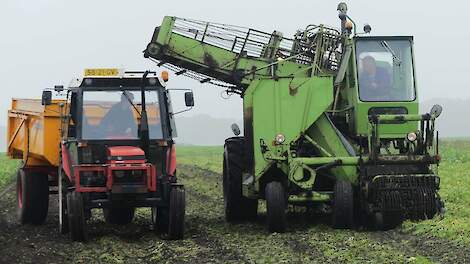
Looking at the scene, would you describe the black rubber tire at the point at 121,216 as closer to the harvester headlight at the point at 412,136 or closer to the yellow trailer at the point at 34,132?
the yellow trailer at the point at 34,132

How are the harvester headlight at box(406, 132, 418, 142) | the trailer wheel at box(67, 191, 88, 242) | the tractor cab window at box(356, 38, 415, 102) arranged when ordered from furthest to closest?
the tractor cab window at box(356, 38, 415, 102)
the harvester headlight at box(406, 132, 418, 142)
the trailer wheel at box(67, 191, 88, 242)

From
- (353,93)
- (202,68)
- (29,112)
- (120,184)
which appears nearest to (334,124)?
(353,93)

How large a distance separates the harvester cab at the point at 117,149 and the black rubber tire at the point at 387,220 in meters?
2.90

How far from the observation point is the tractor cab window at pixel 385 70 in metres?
13.7

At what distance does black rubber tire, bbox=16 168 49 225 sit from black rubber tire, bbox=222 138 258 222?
3.18 meters

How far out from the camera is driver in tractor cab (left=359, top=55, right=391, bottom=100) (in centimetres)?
1369

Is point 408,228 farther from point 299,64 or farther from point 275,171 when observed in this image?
point 299,64

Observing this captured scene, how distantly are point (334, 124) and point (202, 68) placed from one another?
2.79 m

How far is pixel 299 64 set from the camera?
50.2 feet

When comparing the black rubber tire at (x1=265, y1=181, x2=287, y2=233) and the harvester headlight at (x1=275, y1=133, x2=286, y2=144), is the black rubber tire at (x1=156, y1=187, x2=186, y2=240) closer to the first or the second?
the black rubber tire at (x1=265, y1=181, x2=287, y2=233)

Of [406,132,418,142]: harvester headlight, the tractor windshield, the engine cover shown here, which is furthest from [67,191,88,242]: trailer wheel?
[406,132,418,142]: harvester headlight

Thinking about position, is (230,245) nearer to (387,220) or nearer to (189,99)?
(189,99)

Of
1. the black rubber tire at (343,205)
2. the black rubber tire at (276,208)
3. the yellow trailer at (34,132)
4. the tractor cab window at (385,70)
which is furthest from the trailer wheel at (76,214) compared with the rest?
the tractor cab window at (385,70)

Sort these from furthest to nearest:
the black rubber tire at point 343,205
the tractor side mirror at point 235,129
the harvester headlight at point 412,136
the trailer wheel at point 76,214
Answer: the tractor side mirror at point 235,129, the harvester headlight at point 412,136, the black rubber tire at point 343,205, the trailer wheel at point 76,214
